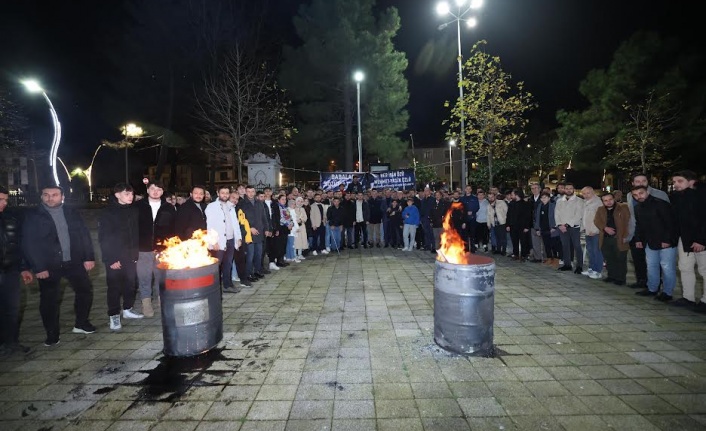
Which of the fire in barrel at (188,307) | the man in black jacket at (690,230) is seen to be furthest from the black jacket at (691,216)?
the fire in barrel at (188,307)

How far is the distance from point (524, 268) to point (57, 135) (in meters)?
17.1

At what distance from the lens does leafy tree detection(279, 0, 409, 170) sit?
78.0 feet

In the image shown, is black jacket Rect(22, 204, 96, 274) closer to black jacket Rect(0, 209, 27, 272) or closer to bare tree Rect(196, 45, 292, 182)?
black jacket Rect(0, 209, 27, 272)

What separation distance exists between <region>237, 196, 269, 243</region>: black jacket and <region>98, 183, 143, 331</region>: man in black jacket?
300 cm

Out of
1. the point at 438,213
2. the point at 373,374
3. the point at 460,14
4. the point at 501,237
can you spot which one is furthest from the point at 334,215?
the point at 460,14

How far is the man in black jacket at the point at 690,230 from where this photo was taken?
6172 mm

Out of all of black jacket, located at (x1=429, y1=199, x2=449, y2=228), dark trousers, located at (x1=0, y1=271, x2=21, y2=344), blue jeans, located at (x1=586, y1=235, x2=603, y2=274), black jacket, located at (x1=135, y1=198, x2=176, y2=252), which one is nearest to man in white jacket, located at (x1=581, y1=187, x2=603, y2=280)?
blue jeans, located at (x1=586, y1=235, x2=603, y2=274)

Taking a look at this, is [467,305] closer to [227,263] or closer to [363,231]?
[227,263]

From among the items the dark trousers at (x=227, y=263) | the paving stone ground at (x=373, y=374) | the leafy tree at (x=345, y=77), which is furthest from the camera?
the leafy tree at (x=345, y=77)

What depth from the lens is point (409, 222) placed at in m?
13.7

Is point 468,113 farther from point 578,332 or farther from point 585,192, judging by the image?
point 578,332

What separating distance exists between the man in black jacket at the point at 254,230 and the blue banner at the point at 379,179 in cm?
761

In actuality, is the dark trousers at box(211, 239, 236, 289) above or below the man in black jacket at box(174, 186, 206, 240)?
below

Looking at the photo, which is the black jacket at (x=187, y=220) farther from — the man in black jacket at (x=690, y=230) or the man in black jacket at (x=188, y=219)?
the man in black jacket at (x=690, y=230)
